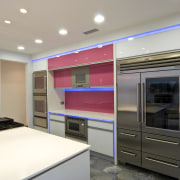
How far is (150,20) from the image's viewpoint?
2.37 metres

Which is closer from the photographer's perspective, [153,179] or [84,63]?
[153,179]

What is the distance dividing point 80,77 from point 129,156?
6.77 ft

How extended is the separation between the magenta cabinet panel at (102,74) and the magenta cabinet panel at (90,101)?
1.39 ft

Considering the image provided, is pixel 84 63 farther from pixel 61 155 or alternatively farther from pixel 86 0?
pixel 61 155

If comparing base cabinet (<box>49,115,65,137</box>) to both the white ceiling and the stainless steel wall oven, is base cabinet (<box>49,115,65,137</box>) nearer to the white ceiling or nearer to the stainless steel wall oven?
the stainless steel wall oven

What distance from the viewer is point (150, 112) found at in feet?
7.82

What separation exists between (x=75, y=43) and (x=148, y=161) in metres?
2.93

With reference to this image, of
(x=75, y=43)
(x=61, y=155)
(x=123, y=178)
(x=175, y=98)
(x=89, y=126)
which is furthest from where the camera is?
(x=75, y=43)

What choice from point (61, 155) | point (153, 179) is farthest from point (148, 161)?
point (61, 155)

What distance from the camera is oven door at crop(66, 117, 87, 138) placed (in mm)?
3229

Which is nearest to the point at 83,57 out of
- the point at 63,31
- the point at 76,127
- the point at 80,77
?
the point at 80,77

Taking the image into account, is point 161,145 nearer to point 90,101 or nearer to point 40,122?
point 90,101

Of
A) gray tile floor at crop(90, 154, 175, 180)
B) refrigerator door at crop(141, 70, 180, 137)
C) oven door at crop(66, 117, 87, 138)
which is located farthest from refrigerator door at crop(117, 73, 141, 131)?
oven door at crop(66, 117, 87, 138)

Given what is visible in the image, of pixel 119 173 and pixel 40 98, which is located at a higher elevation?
pixel 40 98
